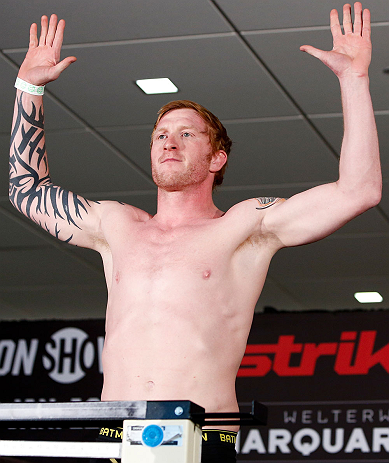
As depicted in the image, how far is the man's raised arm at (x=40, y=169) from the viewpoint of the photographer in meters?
2.24

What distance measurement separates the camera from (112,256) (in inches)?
84.5

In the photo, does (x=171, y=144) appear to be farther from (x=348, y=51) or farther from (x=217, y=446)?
(x=217, y=446)

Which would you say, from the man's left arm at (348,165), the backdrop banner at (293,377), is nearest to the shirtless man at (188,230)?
the man's left arm at (348,165)

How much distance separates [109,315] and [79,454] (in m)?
0.85

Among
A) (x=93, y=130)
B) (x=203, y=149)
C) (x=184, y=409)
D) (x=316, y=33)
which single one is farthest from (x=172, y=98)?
(x=184, y=409)

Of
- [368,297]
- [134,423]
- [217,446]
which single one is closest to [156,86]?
[217,446]

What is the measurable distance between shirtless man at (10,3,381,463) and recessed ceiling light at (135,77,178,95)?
87 centimetres

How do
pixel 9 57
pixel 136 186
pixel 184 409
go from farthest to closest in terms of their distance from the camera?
pixel 136 186 < pixel 9 57 < pixel 184 409

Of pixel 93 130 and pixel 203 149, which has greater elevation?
pixel 93 130

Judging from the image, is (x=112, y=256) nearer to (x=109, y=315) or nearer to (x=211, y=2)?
(x=109, y=315)

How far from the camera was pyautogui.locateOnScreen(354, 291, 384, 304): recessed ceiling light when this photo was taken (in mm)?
5450

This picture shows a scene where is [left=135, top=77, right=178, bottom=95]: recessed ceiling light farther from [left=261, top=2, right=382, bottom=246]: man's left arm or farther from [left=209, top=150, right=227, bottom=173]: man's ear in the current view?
[left=261, top=2, right=382, bottom=246]: man's left arm

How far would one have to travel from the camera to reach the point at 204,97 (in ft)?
10.7

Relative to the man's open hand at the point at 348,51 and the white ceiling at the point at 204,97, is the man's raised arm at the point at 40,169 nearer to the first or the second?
the white ceiling at the point at 204,97
